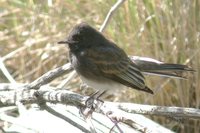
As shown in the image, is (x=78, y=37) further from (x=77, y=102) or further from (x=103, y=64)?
(x=77, y=102)

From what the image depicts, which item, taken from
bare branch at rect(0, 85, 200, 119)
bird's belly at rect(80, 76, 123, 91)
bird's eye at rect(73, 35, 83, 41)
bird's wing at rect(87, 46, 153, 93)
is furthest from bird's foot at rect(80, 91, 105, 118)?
bird's eye at rect(73, 35, 83, 41)

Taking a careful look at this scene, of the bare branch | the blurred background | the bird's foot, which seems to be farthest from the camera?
the blurred background

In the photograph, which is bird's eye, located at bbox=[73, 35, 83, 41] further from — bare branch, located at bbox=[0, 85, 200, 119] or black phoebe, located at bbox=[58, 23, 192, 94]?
bare branch, located at bbox=[0, 85, 200, 119]

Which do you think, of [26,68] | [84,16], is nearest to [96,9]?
[84,16]

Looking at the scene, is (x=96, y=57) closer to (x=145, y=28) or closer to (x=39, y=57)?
(x=145, y=28)

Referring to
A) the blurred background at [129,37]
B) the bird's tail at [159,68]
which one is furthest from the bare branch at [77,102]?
the blurred background at [129,37]
